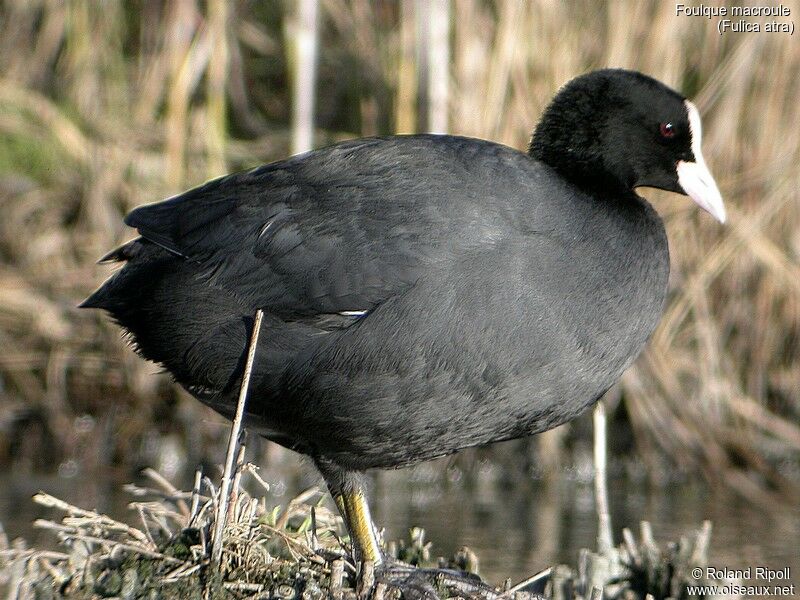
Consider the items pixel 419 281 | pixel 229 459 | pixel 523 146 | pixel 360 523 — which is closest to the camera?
pixel 229 459


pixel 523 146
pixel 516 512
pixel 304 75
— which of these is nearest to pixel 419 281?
pixel 516 512

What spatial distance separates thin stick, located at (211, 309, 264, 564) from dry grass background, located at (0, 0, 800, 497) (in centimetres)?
264

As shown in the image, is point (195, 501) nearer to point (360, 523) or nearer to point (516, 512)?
point (360, 523)

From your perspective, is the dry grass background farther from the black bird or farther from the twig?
the twig

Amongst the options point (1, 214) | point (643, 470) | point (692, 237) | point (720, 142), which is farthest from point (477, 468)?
point (1, 214)

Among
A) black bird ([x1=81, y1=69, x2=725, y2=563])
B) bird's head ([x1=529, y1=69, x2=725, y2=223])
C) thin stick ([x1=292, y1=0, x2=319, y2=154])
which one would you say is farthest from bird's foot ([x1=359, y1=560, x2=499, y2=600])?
thin stick ([x1=292, y1=0, x2=319, y2=154])

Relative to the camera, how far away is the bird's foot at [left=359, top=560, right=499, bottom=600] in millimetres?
2842

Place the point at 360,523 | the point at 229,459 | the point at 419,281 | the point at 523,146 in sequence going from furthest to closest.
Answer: the point at 523,146, the point at 360,523, the point at 419,281, the point at 229,459

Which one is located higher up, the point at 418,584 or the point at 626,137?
the point at 626,137

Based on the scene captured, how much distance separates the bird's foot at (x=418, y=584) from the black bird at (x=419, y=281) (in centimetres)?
15

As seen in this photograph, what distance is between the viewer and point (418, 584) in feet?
9.63

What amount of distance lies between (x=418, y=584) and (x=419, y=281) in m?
0.69

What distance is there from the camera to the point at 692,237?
5594 millimetres

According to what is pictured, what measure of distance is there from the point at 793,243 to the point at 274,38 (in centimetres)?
315
